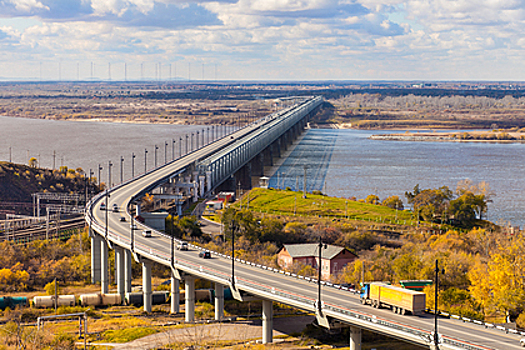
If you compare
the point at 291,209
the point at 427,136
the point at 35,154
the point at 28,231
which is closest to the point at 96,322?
the point at 28,231

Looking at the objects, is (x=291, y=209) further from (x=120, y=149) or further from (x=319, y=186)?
(x=120, y=149)

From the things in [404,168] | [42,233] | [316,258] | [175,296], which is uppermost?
[404,168]

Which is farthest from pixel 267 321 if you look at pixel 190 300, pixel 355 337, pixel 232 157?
pixel 232 157

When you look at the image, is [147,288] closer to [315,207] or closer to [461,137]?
[315,207]

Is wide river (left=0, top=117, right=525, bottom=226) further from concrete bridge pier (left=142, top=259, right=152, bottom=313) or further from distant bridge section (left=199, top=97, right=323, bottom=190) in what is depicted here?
concrete bridge pier (left=142, top=259, right=152, bottom=313)

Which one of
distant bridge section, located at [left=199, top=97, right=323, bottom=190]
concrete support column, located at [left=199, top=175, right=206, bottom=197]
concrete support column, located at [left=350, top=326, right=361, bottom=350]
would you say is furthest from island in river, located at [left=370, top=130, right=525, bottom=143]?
concrete support column, located at [left=350, top=326, right=361, bottom=350]
